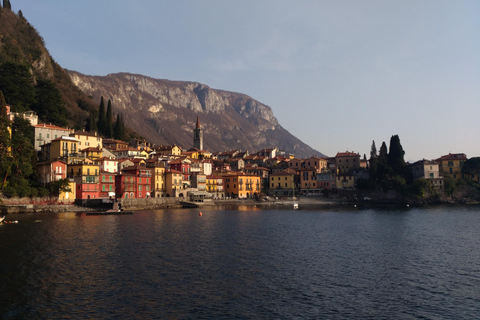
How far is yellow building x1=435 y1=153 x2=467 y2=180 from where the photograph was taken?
112000 millimetres

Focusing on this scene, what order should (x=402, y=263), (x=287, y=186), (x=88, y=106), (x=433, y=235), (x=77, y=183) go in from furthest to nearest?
(x=88, y=106), (x=287, y=186), (x=77, y=183), (x=433, y=235), (x=402, y=263)

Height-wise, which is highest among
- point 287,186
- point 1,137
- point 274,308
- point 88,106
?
point 88,106

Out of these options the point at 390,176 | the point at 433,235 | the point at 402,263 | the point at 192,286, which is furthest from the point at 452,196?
the point at 192,286

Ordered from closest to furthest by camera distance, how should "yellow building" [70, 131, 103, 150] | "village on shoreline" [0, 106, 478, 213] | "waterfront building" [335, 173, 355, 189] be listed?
1. "village on shoreline" [0, 106, 478, 213]
2. "yellow building" [70, 131, 103, 150]
3. "waterfront building" [335, 173, 355, 189]

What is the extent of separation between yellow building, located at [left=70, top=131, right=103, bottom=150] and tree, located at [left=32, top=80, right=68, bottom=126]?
31.5ft

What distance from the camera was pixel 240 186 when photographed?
109750 mm

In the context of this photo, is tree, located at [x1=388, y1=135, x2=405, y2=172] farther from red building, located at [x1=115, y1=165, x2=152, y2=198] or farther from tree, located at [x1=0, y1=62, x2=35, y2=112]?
tree, located at [x1=0, y1=62, x2=35, y2=112]

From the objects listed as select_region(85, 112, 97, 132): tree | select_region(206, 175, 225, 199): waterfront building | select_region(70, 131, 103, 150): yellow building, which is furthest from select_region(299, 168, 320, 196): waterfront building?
select_region(85, 112, 97, 132): tree

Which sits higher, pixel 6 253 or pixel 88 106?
pixel 88 106

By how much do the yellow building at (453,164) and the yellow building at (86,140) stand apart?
3743 inches

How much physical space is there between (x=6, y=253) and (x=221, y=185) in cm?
7810

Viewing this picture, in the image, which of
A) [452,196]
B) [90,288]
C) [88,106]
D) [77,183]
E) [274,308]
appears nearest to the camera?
[274,308]

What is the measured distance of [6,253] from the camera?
31734mm

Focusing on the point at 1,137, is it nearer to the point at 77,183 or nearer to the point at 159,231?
the point at 77,183
